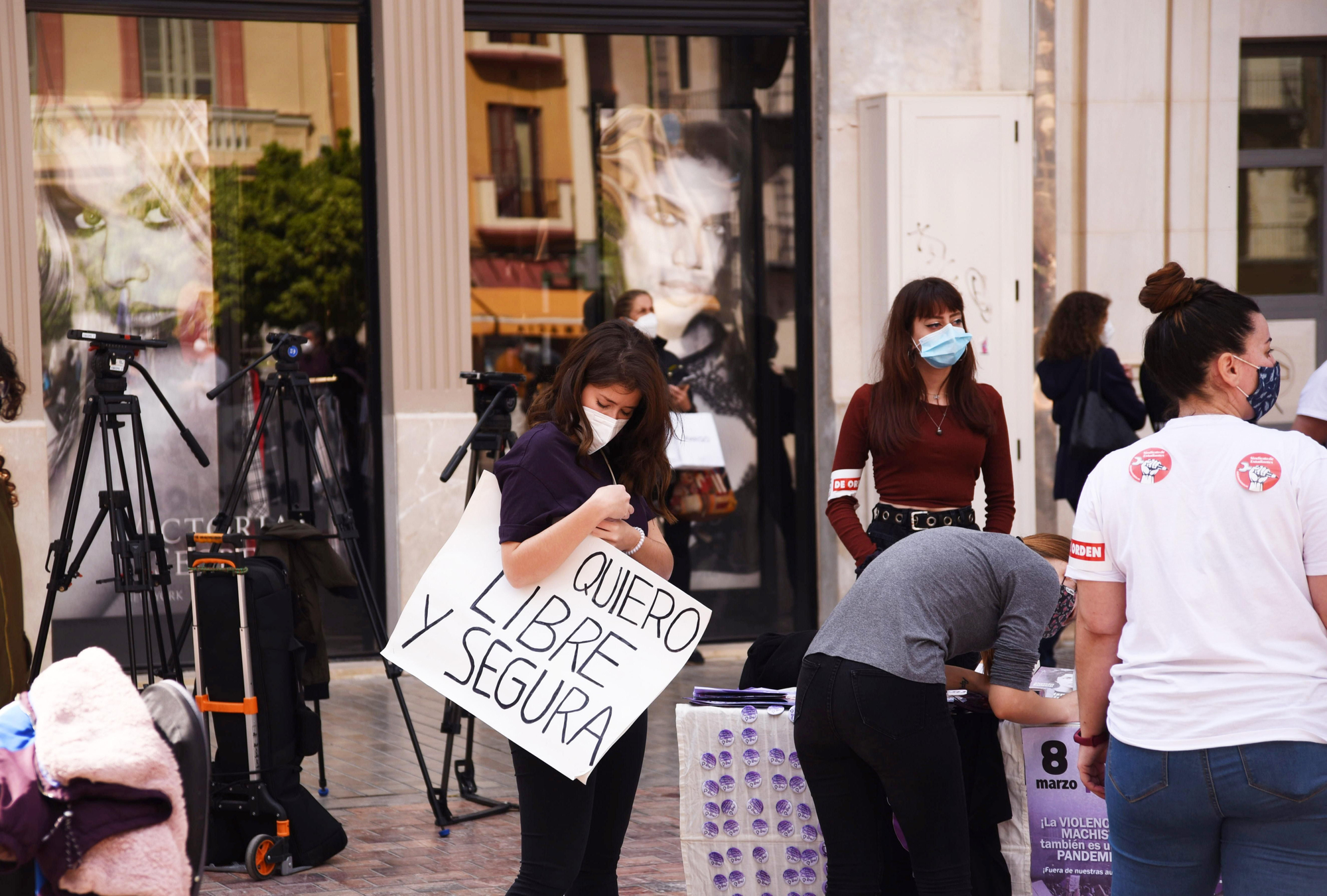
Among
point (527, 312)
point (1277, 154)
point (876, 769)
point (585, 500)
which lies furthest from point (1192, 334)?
point (1277, 154)

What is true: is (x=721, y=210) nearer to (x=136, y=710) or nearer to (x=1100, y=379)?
(x=1100, y=379)

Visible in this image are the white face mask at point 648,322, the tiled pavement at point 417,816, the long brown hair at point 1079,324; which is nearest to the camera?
the tiled pavement at point 417,816

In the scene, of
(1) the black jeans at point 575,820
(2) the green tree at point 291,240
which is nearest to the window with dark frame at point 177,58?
(2) the green tree at point 291,240

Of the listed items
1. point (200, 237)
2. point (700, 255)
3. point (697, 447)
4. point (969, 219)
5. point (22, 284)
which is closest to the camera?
Answer: point (22, 284)

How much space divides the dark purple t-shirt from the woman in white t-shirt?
4.34 ft

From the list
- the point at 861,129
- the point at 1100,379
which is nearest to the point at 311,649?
the point at 1100,379

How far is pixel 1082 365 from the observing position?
7832mm

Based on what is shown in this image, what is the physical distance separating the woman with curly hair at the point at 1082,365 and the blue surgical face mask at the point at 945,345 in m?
2.83

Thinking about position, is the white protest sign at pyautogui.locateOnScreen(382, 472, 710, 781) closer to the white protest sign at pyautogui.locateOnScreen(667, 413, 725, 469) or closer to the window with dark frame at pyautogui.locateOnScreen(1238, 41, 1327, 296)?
the white protest sign at pyautogui.locateOnScreen(667, 413, 725, 469)

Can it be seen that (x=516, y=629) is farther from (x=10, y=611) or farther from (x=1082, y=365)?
(x=1082, y=365)

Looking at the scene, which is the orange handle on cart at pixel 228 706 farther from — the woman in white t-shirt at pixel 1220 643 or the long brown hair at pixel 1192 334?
the long brown hair at pixel 1192 334

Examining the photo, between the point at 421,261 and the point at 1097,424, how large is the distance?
3.93 m

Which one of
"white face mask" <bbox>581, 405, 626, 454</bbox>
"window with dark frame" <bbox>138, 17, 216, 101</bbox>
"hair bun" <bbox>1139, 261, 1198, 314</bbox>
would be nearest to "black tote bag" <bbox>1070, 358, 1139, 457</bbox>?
"hair bun" <bbox>1139, 261, 1198, 314</bbox>

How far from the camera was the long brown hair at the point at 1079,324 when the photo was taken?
771 cm
